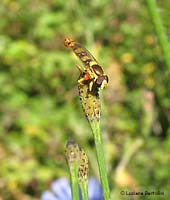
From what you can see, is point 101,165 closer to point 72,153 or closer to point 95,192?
point 72,153

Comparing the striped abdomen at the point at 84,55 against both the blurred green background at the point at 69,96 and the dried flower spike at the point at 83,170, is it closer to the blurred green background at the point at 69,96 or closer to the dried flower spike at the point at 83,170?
the dried flower spike at the point at 83,170

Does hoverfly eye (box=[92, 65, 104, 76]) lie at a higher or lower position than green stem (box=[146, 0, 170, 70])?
lower

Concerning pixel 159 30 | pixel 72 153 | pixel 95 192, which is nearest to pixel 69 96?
pixel 95 192

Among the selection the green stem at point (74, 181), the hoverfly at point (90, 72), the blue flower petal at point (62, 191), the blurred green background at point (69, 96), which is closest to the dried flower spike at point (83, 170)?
the green stem at point (74, 181)

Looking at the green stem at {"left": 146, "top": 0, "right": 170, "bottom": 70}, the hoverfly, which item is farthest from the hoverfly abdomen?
the green stem at {"left": 146, "top": 0, "right": 170, "bottom": 70}

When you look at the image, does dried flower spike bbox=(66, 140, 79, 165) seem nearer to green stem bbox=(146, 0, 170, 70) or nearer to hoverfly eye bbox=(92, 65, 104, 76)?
hoverfly eye bbox=(92, 65, 104, 76)

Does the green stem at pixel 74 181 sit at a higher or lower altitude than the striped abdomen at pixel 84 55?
lower

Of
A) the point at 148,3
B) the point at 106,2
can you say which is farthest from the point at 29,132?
the point at 148,3

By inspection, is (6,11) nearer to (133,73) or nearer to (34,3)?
Result: (34,3)
